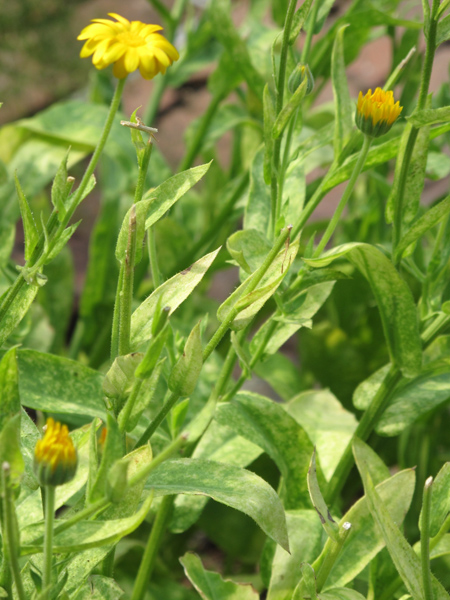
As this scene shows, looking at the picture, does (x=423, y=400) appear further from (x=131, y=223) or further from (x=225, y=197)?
(x=225, y=197)

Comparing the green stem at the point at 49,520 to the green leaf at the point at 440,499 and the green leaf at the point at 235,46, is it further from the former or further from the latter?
the green leaf at the point at 235,46

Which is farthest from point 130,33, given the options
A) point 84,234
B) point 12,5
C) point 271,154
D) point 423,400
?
point 12,5

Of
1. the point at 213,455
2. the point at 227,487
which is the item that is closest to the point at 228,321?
the point at 227,487

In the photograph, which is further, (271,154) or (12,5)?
(12,5)

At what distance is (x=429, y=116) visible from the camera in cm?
55

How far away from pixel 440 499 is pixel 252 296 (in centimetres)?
22

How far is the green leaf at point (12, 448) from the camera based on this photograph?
390 mm

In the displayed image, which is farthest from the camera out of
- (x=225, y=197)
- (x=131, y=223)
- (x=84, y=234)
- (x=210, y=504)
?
(x=84, y=234)

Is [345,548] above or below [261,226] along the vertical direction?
below

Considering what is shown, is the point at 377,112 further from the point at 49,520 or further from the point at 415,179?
the point at 49,520

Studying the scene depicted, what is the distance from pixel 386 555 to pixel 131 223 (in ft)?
1.35

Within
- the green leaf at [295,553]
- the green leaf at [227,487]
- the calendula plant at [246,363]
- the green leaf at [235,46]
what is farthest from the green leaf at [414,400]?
the green leaf at [235,46]

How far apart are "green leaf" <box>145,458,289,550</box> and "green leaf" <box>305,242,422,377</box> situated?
0.20 meters

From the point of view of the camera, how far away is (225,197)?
1.12m
